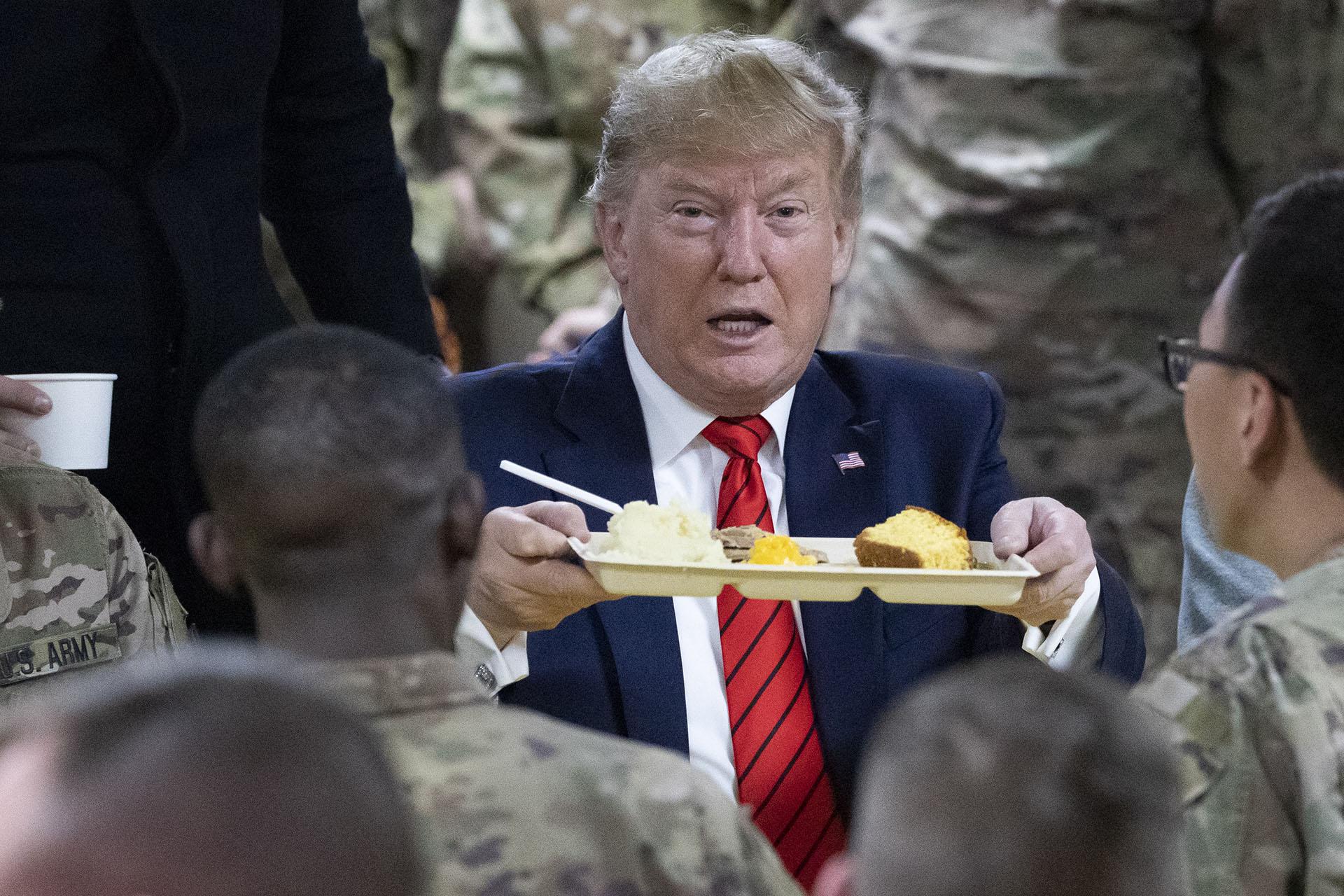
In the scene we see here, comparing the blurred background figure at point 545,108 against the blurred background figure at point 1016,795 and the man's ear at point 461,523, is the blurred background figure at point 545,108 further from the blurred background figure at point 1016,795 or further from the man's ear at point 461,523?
the blurred background figure at point 1016,795

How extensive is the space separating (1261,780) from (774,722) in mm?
814

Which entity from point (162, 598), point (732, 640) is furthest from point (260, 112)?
point (732, 640)

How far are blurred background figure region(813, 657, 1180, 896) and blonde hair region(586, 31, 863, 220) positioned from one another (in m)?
1.39

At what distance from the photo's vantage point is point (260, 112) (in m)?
2.44

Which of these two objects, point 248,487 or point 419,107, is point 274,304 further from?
point 419,107

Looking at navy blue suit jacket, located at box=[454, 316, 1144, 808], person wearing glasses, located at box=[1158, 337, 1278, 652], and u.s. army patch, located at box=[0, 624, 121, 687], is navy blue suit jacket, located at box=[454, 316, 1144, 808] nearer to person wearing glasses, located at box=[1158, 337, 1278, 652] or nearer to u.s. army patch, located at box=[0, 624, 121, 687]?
person wearing glasses, located at box=[1158, 337, 1278, 652]

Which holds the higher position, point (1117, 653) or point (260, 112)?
point (260, 112)

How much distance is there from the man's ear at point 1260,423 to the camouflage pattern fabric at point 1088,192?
222cm

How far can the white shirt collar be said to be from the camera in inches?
93.8

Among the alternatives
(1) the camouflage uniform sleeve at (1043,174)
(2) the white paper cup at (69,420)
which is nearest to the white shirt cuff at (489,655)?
(2) the white paper cup at (69,420)

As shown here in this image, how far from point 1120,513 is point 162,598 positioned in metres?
2.52

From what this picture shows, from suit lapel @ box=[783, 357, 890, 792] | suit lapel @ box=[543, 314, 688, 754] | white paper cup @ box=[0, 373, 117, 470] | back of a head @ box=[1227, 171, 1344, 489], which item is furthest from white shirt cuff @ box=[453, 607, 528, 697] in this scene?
back of a head @ box=[1227, 171, 1344, 489]

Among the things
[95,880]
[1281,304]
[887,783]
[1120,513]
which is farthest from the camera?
[1120,513]

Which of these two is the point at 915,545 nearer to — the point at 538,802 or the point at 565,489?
the point at 565,489
